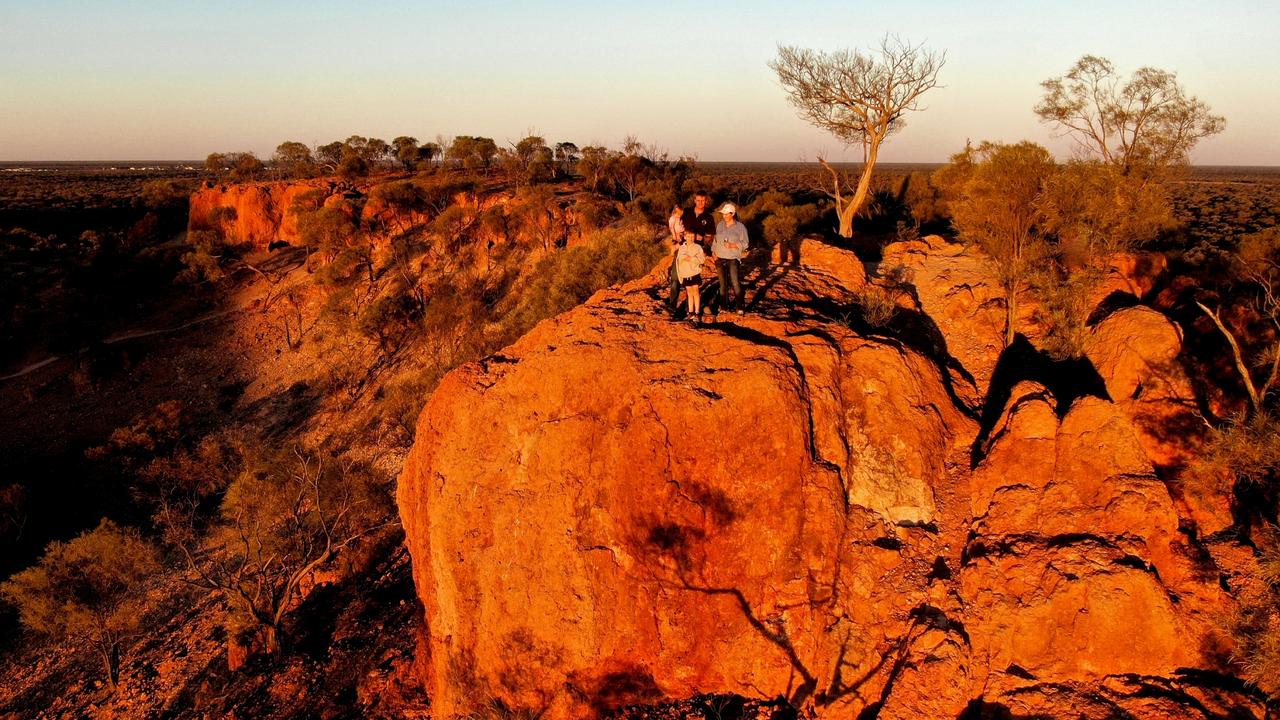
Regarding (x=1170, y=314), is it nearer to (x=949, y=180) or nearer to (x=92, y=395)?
(x=949, y=180)

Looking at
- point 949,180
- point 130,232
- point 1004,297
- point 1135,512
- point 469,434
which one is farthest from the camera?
point 130,232

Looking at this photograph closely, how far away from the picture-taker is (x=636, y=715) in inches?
262

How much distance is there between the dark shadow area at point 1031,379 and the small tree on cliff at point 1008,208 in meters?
1.50

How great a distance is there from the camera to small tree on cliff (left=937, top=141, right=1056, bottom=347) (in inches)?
444

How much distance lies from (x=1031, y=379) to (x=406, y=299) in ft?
86.4

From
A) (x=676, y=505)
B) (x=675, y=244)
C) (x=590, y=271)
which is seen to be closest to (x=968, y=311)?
(x=675, y=244)

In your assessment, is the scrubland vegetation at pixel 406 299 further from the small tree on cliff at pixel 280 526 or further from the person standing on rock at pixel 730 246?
the person standing on rock at pixel 730 246

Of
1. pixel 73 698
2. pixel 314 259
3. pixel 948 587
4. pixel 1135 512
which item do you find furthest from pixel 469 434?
pixel 314 259

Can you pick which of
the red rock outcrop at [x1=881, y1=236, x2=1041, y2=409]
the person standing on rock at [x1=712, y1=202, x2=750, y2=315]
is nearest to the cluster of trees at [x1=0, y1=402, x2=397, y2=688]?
the person standing on rock at [x1=712, y1=202, x2=750, y2=315]

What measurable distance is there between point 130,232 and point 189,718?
42371 mm

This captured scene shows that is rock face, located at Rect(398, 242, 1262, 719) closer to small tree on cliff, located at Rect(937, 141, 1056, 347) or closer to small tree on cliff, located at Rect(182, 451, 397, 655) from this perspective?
small tree on cliff, located at Rect(937, 141, 1056, 347)

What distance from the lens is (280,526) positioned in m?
15.6

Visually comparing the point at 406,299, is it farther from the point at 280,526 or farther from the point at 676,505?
the point at 676,505

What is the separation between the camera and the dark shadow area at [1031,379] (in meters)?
7.71
